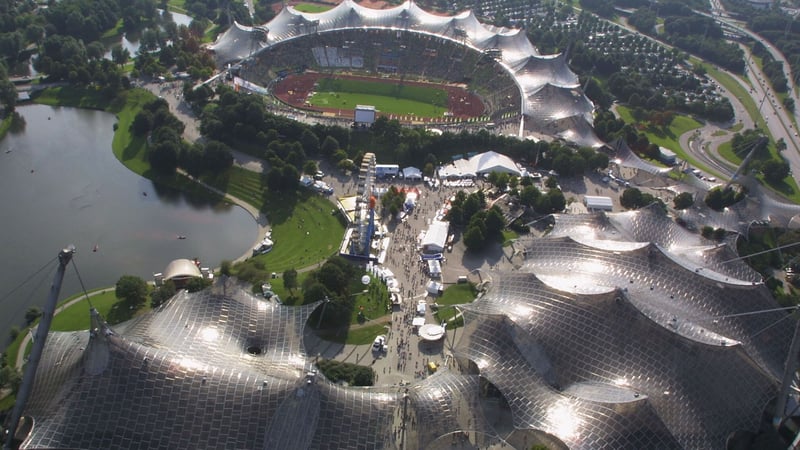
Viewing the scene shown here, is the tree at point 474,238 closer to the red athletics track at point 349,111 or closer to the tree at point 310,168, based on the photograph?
the tree at point 310,168

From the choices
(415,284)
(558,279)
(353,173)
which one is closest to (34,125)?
(353,173)

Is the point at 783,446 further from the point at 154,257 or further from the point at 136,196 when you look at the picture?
the point at 136,196

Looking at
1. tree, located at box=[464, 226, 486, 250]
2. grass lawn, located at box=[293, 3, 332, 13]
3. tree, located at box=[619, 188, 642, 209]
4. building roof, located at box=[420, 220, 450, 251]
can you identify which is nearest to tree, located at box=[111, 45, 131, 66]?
grass lawn, located at box=[293, 3, 332, 13]

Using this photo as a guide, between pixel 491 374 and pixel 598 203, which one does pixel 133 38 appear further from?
pixel 491 374

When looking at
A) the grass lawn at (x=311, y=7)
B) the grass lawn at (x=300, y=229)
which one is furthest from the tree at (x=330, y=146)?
the grass lawn at (x=311, y=7)

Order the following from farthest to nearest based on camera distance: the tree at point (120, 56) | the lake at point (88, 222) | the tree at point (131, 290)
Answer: the tree at point (120, 56)
the lake at point (88, 222)
the tree at point (131, 290)

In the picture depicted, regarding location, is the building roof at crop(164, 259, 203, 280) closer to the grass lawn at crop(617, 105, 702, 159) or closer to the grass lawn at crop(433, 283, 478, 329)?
the grass lawn at crop(433, 283, 478, 329)
